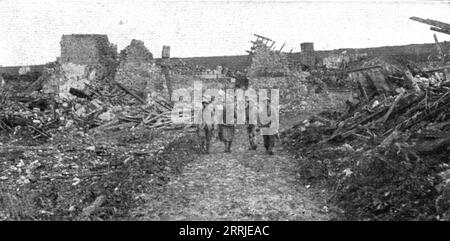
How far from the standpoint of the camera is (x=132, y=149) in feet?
43.2

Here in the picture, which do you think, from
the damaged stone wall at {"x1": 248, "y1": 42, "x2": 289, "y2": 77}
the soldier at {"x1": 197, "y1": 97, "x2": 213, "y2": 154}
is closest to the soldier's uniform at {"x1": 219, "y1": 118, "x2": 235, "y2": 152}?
the soldier at {"x1": 197, "y1": 97, "x2": 213, "y2": 154}

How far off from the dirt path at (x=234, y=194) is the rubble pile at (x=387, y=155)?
563 millimetres

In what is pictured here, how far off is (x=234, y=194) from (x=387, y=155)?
2.58m

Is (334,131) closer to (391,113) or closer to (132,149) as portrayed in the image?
(391,113)

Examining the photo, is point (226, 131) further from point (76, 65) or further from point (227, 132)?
point (76, 65)

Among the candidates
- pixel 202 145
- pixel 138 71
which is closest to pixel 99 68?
pixel 138 71

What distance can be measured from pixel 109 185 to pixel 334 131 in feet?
18.9

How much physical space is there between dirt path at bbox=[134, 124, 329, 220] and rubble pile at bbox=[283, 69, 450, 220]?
1.85 feet

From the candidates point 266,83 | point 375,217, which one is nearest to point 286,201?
point 375,217

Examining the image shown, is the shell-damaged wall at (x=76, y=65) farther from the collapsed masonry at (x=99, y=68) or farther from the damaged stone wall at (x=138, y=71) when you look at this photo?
the damaged stone wall at (x=138, y=71)

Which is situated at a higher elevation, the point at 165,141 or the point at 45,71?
the point at 45,71

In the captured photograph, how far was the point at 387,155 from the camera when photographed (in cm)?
835

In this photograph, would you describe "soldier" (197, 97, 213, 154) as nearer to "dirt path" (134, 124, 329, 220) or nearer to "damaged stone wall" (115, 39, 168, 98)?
"dirt path" (134, 124, 329, 220)
